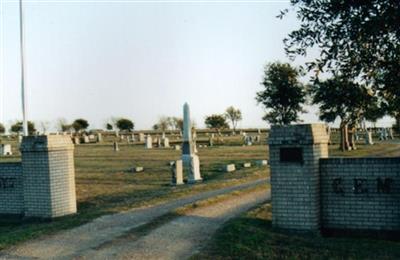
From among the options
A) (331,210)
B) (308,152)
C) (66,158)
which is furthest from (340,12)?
(66,158)

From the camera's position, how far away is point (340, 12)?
6.73 m

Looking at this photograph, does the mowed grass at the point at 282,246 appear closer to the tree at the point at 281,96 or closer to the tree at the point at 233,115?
the tree at the point at 281,96

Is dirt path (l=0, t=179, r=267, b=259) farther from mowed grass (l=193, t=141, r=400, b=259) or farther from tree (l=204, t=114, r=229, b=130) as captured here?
tree (l=204, t=114, r=229, b=130)

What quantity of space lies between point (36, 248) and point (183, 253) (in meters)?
2.78

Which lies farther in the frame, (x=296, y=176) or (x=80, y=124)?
(x=80, y=124)

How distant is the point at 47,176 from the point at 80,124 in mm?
83531

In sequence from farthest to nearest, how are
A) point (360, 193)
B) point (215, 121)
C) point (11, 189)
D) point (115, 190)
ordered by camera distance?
point (215, 121), point (115, 190), point (11, 189), point (360, 193)

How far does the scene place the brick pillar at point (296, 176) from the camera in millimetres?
9555

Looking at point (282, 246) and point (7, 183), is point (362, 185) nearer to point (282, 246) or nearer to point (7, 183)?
point (282, 246)

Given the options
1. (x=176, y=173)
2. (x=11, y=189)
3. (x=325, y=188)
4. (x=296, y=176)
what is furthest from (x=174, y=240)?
(x=176, y=173)

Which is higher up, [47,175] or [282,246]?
[47,175]

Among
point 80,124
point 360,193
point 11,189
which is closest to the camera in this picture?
point 360,193

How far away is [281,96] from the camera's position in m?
45.9

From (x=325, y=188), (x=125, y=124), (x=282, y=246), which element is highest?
(x=125, y=124)
